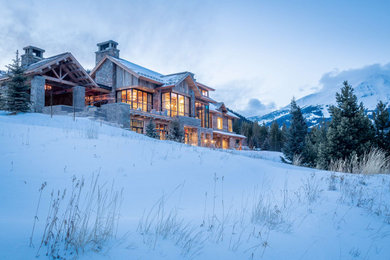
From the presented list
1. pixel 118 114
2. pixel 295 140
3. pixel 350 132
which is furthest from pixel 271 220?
pixel 295 140

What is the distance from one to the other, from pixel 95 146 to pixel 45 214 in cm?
404

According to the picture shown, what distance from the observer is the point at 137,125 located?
23328 mm

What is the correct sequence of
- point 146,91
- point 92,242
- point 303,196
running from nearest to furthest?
point 92,242
point 303,196
point 146,91

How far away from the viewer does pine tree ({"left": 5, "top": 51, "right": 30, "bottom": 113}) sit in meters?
14.9

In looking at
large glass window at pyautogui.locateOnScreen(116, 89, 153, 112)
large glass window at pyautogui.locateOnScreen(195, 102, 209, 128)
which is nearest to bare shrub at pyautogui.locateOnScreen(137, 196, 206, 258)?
large glass window at pyautogui.locateOnScreen(116, 89, 153, 112)

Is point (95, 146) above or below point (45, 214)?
above

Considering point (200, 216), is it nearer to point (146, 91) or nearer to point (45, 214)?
point (45, 214)

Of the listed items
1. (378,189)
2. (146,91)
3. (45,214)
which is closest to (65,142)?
(45,214)

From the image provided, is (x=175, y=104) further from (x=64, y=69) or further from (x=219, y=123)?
(x=219, y=123)

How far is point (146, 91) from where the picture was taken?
2630 cm

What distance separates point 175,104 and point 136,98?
178 inches

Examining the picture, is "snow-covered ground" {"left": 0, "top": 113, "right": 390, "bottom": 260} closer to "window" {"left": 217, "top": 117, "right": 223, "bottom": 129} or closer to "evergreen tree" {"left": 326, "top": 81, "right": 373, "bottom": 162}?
"evergreen tree" {"left": 326, "top": 81, "right": 373, "bottom": 162}

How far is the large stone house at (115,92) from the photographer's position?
1877 cm

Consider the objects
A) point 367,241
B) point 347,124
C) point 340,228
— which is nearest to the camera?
point 367,241
